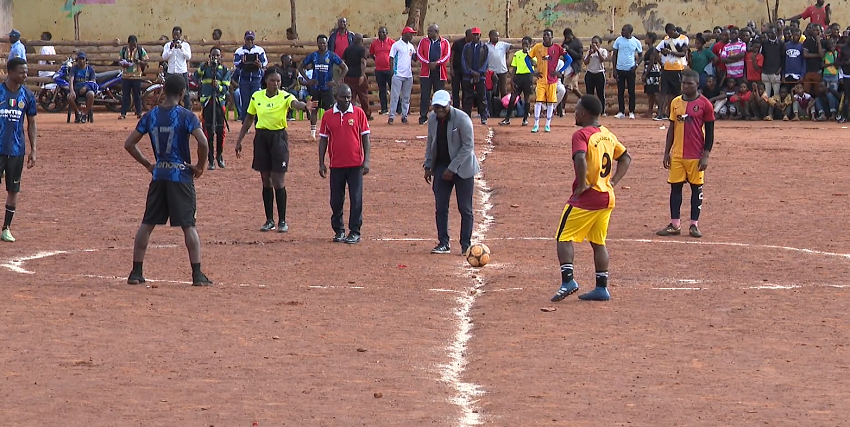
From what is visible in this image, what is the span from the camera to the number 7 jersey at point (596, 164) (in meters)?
11.6

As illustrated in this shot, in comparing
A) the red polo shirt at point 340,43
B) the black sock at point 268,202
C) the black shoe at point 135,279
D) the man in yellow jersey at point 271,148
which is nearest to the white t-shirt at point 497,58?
the red polo shirt at point 340,43

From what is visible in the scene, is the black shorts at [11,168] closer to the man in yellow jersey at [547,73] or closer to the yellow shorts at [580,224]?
the yellow shorts at [580,224]

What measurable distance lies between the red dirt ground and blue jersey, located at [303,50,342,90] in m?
7.00

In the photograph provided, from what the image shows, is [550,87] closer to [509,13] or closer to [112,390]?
[509,13]

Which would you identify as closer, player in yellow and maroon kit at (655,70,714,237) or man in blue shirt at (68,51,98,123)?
player in yellow and maroon kit at (655,70,714,237)

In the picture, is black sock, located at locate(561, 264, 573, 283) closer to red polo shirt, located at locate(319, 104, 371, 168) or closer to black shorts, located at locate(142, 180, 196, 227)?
black shorts, located at locate(142, 180, 196, 227)

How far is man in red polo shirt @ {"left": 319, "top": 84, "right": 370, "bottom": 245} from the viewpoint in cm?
1550

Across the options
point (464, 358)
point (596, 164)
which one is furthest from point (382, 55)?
point (464, 358)

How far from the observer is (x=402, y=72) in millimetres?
29234

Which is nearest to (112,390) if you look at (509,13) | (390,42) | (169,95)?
(169,95)

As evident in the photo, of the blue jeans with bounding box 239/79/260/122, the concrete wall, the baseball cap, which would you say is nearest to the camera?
the baseball cap

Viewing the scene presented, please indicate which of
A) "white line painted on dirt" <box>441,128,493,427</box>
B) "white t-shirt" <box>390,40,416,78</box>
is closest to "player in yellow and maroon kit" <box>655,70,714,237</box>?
"white line painted on dirt" <box>441,128,493,427</box>

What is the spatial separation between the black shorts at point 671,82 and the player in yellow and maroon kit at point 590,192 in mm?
18739

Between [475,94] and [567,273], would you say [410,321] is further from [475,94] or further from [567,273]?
[475,94]
